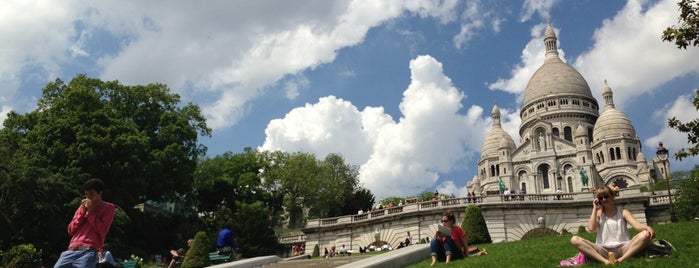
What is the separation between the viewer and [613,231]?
31.9 feet

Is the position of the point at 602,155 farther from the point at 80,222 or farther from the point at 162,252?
the point at 80,222

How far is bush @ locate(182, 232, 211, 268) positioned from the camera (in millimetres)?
21531

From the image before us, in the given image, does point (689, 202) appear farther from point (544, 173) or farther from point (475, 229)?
point (544, 173)

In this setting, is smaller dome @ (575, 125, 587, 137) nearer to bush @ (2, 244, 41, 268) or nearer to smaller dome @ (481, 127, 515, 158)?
smaller dome @ (481, 127, 515, 158)

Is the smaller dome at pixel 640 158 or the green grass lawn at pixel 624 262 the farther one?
the smaller dome at pixel 640 158

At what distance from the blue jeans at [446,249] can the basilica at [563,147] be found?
61.8m

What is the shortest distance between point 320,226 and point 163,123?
49.0ft

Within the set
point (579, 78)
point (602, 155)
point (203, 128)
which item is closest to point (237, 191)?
point (203, 128)

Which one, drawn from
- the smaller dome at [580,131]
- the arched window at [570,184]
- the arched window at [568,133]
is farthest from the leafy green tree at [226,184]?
the arched window at [568,133]

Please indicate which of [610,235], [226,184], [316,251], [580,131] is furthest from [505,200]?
[580,131]

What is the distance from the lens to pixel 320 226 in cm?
3953

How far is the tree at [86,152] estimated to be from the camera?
30406 mm

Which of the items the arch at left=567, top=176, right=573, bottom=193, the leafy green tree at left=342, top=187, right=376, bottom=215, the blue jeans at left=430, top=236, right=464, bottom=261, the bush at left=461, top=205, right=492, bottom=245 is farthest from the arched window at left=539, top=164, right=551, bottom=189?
the blue jeans at left=430, top=236, right=464, bottom=261

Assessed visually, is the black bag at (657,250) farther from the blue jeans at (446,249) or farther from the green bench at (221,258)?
the green bench at (221,258)
